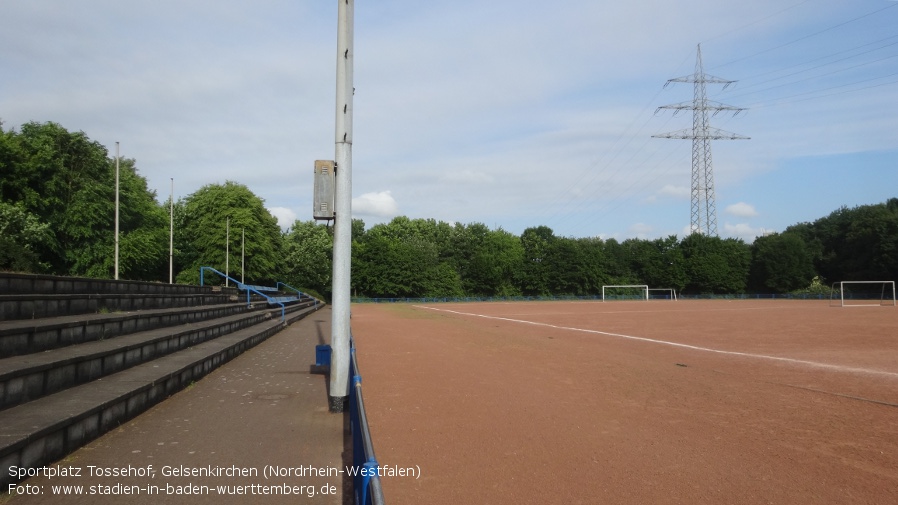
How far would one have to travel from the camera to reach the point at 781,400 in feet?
30.7

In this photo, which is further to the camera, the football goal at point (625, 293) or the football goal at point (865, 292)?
the football goal at point (625, 293)

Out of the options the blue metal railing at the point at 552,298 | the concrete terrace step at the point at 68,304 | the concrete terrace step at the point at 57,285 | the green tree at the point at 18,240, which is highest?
the green tree at the point at 18,240

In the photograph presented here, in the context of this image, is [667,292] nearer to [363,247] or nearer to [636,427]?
[363,247]

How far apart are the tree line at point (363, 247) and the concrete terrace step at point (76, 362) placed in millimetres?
6792

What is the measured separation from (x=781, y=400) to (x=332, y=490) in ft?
24.8

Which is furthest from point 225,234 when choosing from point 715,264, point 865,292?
point 865,292

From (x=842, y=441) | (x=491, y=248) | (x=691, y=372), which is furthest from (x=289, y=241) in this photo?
(x=842, y=441)

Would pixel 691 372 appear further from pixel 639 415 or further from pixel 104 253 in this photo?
pixel 104 253

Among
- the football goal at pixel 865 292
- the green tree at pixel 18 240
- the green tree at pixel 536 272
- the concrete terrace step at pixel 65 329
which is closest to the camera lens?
the concrete terrace step at pixel 65 329

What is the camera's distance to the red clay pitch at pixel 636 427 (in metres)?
5.34

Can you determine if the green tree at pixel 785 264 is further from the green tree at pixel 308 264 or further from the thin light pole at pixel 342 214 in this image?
the thin light pole at pixel 342 214

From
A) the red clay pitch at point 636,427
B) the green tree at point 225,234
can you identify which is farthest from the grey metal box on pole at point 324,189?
the green tree at point 225,234

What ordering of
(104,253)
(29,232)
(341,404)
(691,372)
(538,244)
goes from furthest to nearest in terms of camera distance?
(538,244) < (104,253) < (29,232) < (691,372) < (341,404)

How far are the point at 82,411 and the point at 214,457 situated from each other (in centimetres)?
129
